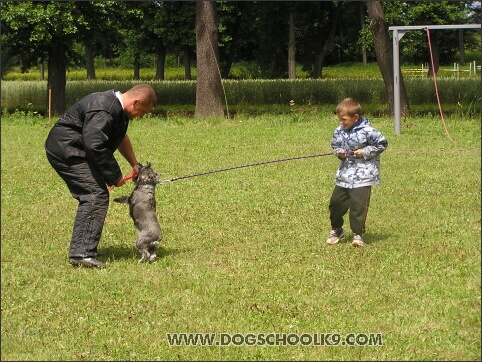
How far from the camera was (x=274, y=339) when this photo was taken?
4.57 meters

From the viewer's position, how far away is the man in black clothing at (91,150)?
20.2 ft

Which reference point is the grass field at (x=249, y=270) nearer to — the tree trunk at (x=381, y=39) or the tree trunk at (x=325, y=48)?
the tree trunk at (x=325, y=48)

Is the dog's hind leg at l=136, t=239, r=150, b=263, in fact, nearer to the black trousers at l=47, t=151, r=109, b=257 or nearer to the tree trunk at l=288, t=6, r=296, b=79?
the black trousers at l=47, t=151, r=109, b=257

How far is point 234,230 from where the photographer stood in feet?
25.9

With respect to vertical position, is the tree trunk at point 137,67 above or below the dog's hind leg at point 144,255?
above

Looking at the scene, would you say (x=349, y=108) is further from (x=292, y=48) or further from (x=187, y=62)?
(x=187, y=62)

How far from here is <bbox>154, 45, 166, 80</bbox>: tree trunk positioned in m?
11.9

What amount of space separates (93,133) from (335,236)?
2652 millimetres

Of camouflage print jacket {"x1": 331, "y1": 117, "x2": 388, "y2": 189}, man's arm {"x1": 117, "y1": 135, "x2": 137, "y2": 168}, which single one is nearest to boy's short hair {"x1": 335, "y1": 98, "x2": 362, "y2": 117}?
camouflage print jacket {"x1": 331, "y1": 117, "x2": 388, "y2": 189}

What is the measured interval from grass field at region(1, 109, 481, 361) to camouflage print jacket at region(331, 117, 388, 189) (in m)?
0.61

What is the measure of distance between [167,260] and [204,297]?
50.2 inches

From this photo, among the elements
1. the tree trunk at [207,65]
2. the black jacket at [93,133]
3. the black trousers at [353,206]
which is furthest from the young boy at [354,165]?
the tree trunk at [207,65]

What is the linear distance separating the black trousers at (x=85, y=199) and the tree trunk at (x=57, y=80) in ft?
27.9

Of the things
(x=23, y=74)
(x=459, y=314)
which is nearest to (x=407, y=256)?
(x=459, y=314)
